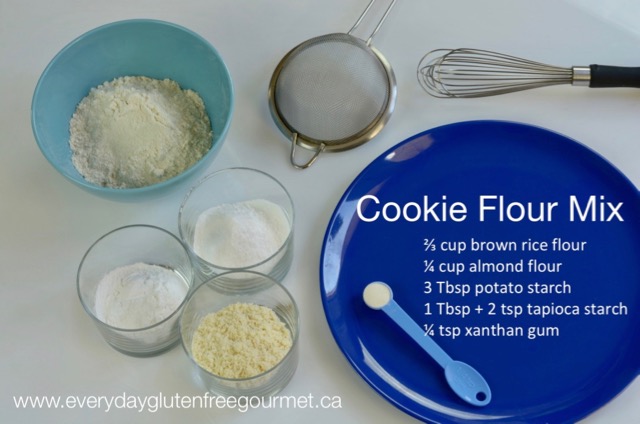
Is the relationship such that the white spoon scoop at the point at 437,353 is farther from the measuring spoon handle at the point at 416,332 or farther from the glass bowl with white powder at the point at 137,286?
the glass bowl with white powder at the point at 137,286

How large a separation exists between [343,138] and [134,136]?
0.25 m

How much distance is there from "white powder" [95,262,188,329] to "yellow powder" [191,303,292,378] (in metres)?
0.05

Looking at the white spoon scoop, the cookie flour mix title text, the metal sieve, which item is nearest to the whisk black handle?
the cookie flour mix title text

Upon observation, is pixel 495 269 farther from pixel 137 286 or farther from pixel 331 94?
pixel 137 286

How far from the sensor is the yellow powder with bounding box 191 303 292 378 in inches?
33.8

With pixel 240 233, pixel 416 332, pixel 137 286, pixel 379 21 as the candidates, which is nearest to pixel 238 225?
pixel 240 233

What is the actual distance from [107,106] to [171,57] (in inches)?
4.0

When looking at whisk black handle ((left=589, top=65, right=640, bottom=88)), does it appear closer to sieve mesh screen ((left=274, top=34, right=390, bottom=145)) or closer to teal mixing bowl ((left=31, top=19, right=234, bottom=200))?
sieve mesh screen ((left=274, top=34, right=390, bottom=145))

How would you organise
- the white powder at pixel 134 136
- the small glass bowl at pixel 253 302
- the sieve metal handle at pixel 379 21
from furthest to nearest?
1. the sieve metal handle at pixel 379 21
2. the white powder at pixel 134 136
3. the small glass bowl at pixel 253 302

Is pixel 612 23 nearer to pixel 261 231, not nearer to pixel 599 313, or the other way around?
pixel 599 313

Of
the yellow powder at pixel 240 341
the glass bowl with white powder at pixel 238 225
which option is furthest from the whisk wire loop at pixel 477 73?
the yellow powder at pixel 240 341

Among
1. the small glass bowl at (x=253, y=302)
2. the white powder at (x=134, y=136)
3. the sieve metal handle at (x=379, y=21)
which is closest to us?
the small glass bowl at (x=253, y=302)

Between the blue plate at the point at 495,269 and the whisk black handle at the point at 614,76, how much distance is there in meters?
0.09

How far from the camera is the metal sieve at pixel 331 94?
1024mm
